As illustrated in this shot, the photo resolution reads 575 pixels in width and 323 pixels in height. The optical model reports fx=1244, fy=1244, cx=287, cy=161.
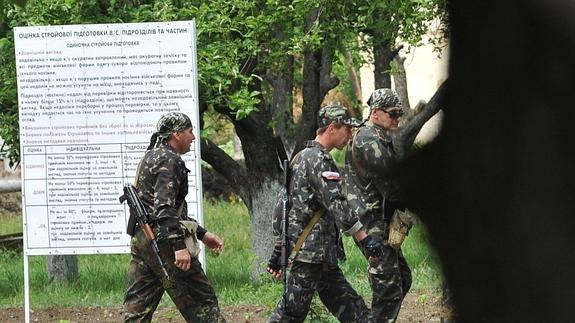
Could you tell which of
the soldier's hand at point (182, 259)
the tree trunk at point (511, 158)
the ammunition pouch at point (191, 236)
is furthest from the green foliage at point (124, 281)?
the tree trunk at point (511, 158)

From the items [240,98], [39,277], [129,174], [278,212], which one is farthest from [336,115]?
[39,277]

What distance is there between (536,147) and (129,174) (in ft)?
28.5

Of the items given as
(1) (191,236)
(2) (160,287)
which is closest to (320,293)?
(1) (191,236)

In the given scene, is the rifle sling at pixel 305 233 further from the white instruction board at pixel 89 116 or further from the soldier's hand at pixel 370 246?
the white instruction board at pixel 89 116

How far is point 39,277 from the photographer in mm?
14016

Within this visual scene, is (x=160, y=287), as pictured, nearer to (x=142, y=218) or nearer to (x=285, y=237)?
(x=142, y=218)

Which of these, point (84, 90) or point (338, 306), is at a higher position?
point (84, 90)

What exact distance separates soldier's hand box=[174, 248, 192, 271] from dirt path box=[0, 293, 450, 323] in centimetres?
210

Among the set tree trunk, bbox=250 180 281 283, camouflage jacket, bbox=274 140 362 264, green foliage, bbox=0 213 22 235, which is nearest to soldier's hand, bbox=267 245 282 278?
camouflage jacket, bbox=274 140 362 264

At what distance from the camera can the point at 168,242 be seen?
26.9ft

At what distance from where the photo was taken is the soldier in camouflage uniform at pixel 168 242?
812 centimetres

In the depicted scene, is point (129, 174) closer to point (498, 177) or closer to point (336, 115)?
point (336, 115)

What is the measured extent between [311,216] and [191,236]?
2.80ft

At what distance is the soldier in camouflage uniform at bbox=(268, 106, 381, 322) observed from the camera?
8.06 m
